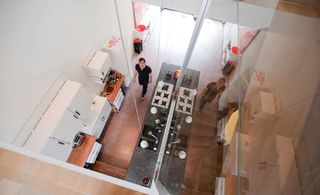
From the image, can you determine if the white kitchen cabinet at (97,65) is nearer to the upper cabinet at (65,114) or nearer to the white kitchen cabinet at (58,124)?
the upper cabinet at (65,114)

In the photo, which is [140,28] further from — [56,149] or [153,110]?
[56,149]

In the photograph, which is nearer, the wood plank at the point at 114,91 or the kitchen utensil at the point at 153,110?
the kitchen utensil at the point at 153,110

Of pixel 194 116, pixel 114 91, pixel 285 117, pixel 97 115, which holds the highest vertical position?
pixel 114 91

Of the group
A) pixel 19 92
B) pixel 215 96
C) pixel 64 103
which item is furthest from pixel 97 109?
pixel 215 96

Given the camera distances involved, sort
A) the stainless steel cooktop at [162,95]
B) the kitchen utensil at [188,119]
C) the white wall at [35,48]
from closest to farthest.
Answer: the white wall at [35,48] < the kitchen utensil at [188,119] < the stainless steel cooktop at [162,95]

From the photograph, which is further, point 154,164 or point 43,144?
point 154,164

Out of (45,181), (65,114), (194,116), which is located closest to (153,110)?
(194,116)

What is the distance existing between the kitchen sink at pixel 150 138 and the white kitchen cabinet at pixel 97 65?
1217 mm

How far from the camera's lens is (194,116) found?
3275 millimetres

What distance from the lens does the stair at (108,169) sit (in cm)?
327

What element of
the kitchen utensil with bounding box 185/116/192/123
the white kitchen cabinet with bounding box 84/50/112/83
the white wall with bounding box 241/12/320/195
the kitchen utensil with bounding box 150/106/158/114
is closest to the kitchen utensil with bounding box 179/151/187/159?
the kitchen utensil with bounding box 185/116/192/123

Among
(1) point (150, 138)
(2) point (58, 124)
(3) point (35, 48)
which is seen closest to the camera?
(3) point (35, 48)

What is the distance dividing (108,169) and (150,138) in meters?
1.03

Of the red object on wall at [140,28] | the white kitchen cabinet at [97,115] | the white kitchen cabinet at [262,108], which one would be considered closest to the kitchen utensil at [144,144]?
the white kitchen cabinet at [97,115]
